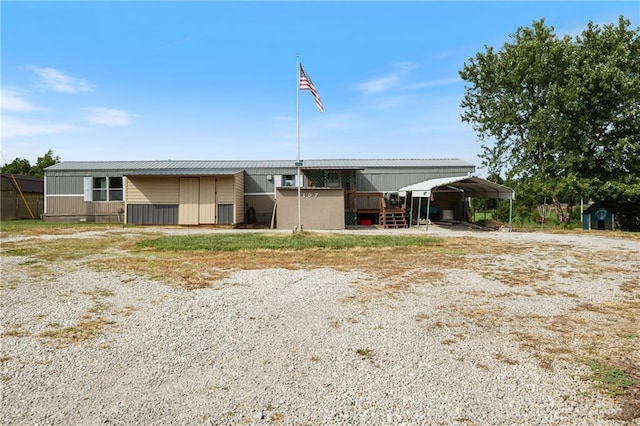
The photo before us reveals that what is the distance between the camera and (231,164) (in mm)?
24781

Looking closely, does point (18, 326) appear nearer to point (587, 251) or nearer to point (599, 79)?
point (587, 251)

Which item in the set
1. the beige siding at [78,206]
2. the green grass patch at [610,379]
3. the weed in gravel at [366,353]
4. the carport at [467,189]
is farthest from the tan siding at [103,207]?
the green grass patch at [610,379]

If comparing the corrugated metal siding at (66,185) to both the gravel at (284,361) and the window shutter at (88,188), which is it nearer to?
the window shutter at (88,188)

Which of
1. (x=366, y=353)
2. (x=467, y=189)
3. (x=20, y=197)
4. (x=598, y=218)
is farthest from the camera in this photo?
(x=20, y=197)

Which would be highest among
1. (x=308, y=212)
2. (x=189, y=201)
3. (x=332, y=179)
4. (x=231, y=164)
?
(x=231, y=164)

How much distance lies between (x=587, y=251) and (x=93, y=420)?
12266 mm

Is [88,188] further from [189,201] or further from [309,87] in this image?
[309,87]

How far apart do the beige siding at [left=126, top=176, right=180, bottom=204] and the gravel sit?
585 inches

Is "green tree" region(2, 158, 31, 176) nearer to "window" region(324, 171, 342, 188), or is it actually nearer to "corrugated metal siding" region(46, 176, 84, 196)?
"corrugated metal siding" region(46, 176, 84, 196)

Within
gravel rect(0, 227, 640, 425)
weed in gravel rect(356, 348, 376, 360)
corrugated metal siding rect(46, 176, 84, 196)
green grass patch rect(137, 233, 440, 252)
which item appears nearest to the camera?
gravel rect(0, 227, 640, 425)

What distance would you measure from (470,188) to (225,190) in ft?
43.5

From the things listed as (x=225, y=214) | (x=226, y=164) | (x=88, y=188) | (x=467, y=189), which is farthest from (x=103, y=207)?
(x=467, y=189)

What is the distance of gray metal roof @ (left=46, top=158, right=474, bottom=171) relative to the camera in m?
24.0

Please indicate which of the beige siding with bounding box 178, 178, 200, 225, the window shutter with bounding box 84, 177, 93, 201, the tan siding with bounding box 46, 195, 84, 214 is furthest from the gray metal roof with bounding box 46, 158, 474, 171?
the beige siding with bounding box 178, 178, 200, 225
